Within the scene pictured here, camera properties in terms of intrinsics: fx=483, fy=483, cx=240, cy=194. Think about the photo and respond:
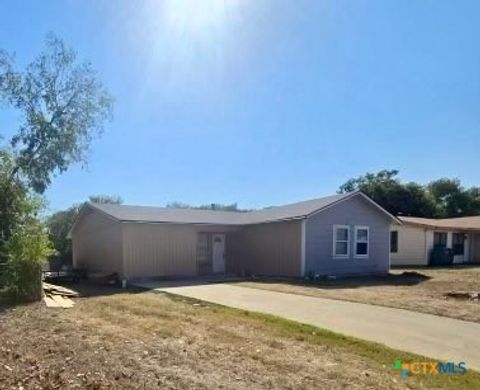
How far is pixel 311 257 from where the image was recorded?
19750 millimetres

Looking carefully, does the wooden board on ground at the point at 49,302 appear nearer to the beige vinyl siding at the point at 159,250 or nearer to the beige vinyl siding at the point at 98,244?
the beige vinyl siding at the point at 159,250

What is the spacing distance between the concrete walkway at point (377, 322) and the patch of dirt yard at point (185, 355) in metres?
0.66

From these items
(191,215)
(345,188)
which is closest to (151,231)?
(191,215)

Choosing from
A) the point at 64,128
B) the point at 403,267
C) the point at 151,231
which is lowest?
the point at 403,267

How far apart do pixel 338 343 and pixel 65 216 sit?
33.6m

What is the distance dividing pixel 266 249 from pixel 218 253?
2.54 m

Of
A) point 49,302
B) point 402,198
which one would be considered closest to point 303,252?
point 49,302

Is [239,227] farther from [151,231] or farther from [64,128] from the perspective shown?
[64,128]

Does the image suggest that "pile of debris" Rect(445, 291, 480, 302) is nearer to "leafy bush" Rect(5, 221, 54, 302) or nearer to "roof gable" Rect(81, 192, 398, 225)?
"roof gable" Rect(81, 192, 398, 225)

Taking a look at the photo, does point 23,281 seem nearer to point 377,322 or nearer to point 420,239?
point 377,322

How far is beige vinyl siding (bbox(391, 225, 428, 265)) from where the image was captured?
28.4m

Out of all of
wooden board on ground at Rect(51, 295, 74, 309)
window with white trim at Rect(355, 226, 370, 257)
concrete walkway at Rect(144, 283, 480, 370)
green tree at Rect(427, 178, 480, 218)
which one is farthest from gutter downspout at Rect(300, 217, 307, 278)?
green tree at Rect(427, 178, 480, 218)

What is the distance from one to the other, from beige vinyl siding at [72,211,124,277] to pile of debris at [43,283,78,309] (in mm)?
4639

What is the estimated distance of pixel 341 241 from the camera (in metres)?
21.1
